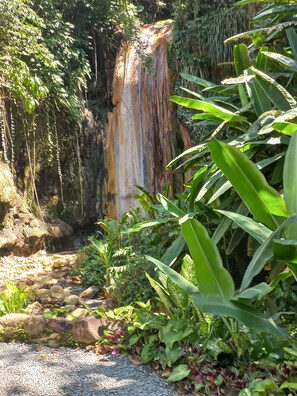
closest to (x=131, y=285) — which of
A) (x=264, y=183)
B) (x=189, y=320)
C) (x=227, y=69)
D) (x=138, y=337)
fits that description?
(x=138, y=337)

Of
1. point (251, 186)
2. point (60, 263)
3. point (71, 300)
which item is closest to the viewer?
point (251, 186)

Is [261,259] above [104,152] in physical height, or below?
below

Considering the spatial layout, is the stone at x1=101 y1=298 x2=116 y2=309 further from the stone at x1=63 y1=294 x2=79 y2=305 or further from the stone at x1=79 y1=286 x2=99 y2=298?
the stone at x1=79 y1=286 x2=99 y2=298

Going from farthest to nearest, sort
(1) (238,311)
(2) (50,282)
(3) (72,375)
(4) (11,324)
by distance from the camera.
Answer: (2) (50,282) < (4) (11,324) < (3) (72,375) < (1) (238,311)

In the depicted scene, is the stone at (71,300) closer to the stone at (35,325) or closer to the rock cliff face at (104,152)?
the stone at (35,325)

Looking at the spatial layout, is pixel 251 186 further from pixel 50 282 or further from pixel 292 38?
pixel 50 282

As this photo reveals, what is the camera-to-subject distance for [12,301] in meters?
4.31

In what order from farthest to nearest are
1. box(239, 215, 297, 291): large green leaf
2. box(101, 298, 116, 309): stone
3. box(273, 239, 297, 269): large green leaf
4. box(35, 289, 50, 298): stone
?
box(35, 289, 50, 298): stone, box(101, 298, 116, 309): stone, box(239, 215, 297, 291): large green leaf, box(273, 239, 297, 269): large green leaf

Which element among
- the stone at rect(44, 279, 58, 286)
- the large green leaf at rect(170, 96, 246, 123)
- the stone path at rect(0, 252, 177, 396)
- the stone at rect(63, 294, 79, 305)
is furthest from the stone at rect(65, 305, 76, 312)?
the large green leaf at rect(170, 96, 246, 123)

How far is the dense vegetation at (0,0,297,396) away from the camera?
2447 mm

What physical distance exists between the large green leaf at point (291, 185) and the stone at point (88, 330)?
1.84 meters

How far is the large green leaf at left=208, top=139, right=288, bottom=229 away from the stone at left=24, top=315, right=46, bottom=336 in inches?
83.5

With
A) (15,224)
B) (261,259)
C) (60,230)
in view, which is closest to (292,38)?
(261,259)

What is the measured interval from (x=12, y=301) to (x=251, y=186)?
2.72 meters
